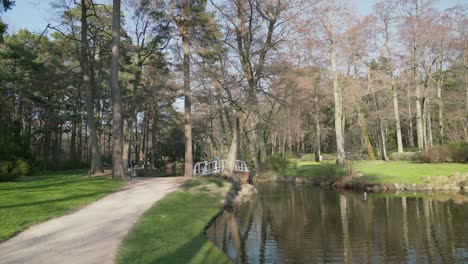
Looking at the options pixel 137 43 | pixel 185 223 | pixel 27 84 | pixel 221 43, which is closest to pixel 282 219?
pixel 185 223

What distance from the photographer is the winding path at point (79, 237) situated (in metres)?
6.80

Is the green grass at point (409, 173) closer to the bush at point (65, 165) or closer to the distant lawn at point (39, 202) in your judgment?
the distant lawn at point (39, 202)

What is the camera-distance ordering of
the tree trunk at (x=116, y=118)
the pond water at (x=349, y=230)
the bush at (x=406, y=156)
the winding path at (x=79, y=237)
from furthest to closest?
the bush at (x=406, y=156) < the tree trunk at (x=116, y=118) < the pond water at (x=349, y=230) < the winding path at (x=79, y=237)

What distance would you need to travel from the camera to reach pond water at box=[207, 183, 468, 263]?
9.02 meters

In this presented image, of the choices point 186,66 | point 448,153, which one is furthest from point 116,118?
point 448,153

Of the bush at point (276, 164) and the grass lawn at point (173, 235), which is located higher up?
the bush at point (276, 164)

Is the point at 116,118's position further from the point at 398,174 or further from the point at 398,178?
the point at 398,174

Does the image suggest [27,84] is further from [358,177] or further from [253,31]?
[358,177]

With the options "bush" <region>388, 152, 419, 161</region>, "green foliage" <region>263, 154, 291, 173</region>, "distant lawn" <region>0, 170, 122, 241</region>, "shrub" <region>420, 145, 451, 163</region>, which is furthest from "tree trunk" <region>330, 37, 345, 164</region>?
"distant lawn" <region>0, 170, 122, 241</region>

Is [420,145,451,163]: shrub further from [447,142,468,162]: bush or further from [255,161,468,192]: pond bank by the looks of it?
[255,161,468,192]: pond bank

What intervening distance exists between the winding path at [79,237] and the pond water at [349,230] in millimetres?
2689

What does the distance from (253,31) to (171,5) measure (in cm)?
604

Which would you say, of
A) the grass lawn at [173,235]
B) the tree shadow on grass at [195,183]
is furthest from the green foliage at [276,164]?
the grass lawn at [173,235]

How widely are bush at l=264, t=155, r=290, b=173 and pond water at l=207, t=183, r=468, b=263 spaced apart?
1401 centimetres
